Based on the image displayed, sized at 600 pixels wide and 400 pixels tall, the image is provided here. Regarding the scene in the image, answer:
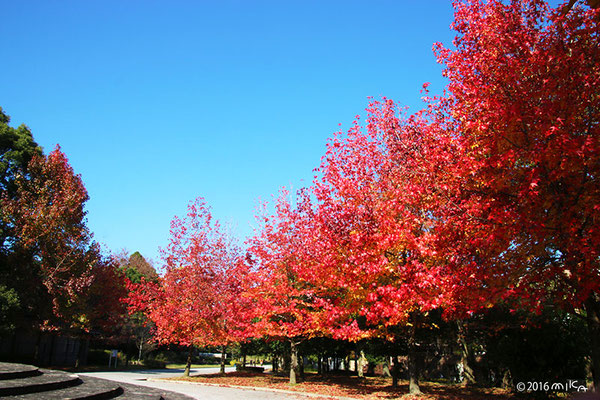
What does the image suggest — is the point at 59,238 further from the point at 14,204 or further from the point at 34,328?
the point at 34,328

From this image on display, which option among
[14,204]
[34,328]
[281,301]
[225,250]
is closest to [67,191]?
[14,204]

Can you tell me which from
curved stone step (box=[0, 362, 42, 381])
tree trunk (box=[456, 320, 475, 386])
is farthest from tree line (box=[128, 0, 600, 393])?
curved stone step (box=[0, 362, 42, 381])

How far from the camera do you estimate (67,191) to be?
27.2 m

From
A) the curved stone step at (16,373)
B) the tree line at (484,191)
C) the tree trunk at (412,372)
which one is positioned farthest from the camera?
the tree trunk at (412,372)

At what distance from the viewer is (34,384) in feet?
32.3

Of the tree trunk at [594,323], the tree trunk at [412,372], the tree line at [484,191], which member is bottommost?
the tree trunk at [412,372]

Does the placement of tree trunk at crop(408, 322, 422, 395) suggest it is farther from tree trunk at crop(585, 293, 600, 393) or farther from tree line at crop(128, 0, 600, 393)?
tree trunk at crop(585, 293, 600, 393)

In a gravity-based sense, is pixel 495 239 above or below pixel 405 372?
above

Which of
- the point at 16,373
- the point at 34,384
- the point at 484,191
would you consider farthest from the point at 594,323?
the point at 16,373

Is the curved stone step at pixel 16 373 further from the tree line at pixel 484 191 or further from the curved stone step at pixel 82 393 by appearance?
the tree line at pixel 484 191

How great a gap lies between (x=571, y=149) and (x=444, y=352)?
2578 centimetres

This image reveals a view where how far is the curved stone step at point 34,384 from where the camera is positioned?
9.04 meters

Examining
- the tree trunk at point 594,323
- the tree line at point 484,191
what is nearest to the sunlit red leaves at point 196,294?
the tree line at point 484,191

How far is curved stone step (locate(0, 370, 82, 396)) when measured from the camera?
9.04 m
